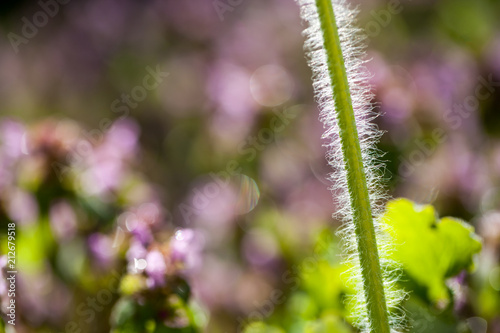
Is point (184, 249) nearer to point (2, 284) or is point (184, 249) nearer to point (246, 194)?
point (2, 284)

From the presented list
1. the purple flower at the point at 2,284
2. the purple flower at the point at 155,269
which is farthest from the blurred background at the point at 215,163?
the purple flower at the point at 2,284

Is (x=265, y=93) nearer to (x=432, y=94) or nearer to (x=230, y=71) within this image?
(x=230, y=71)

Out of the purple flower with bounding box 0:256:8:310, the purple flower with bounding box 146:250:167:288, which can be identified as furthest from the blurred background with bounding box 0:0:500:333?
the purple flower with bounding box 0:256:8:310

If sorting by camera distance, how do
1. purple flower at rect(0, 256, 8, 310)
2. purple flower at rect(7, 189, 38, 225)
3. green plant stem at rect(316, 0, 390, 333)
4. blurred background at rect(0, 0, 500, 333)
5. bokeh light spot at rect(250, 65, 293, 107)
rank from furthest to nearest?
bokeh light spot at rect(250, 65, 293, 107) → purple flower at rect(7, 189, 38, 225) → blurred background at rect(0, 0, 500, 333) → purple flower at rect(0, 256, 8, 310) → green plant stem at rect(316, 0, 390, 333)

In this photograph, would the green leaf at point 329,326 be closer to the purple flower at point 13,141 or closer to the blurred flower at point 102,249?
the blurred flower at point 102,249

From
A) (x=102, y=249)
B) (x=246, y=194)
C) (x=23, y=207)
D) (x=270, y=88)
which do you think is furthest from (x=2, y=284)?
(x=270, y=88)

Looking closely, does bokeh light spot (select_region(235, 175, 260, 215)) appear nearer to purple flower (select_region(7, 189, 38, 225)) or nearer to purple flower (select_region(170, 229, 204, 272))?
purple flower (select_region(7, 189, 38, 225))
